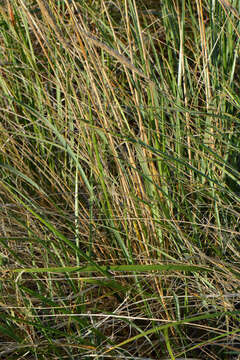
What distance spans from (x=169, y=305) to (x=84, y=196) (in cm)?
39

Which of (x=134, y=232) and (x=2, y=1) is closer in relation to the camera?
(x=134, y=232)

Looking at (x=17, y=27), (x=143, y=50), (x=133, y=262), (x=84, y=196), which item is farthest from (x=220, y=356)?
(x=17, y=27)

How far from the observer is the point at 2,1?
1577 millimetres

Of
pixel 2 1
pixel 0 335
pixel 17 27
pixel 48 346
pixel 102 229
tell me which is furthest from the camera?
pixel 2 1

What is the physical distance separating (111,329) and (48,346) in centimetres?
18

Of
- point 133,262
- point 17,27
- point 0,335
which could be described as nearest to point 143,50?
point 133,262

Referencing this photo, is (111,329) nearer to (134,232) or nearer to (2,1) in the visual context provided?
(134,232)

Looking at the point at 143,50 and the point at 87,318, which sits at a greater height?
the point at 143,50

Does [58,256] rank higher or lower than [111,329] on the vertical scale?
higher

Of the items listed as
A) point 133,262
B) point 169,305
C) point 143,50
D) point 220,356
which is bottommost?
point 220,356

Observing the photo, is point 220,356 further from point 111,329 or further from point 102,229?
point 102,229

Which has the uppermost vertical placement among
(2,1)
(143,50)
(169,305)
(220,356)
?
(2,1)

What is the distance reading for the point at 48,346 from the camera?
908mm

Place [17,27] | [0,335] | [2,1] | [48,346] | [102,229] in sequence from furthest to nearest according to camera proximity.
Result: [2,1] → [17,27] → [102,229] → [0,335] → [48,346]
